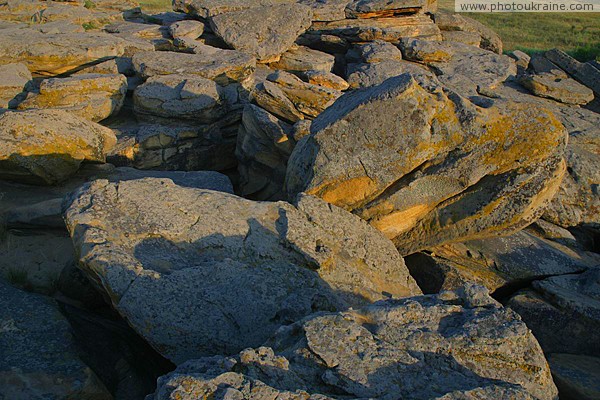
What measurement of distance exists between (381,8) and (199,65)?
19.1 ft

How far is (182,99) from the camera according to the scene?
10383 mm

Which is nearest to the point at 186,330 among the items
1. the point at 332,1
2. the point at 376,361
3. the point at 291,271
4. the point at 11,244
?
the point at 291,271

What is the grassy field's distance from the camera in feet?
103

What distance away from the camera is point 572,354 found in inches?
236

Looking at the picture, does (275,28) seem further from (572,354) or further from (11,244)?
(572,354)

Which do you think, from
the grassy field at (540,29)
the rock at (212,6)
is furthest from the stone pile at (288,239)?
the grassy field at (540,29)

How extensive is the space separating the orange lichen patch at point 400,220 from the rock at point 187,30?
8.77 metres

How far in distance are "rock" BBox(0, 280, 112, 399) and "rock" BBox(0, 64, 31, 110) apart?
6.39 meters

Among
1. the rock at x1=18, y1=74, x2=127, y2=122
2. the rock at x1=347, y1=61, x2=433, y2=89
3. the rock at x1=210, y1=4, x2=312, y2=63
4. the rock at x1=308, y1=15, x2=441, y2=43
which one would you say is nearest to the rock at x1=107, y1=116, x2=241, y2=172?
the rock at x1=18, y1=74, x2=127, y2=122

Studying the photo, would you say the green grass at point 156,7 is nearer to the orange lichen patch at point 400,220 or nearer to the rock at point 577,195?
the rock at point 577,195

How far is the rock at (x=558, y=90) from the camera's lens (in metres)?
13.1

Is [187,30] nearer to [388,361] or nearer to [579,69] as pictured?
[579,69]

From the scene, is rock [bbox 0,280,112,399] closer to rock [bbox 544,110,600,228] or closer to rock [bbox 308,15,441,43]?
rock [bbox 544,110,600,228]

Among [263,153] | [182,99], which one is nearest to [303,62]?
[182,99]
